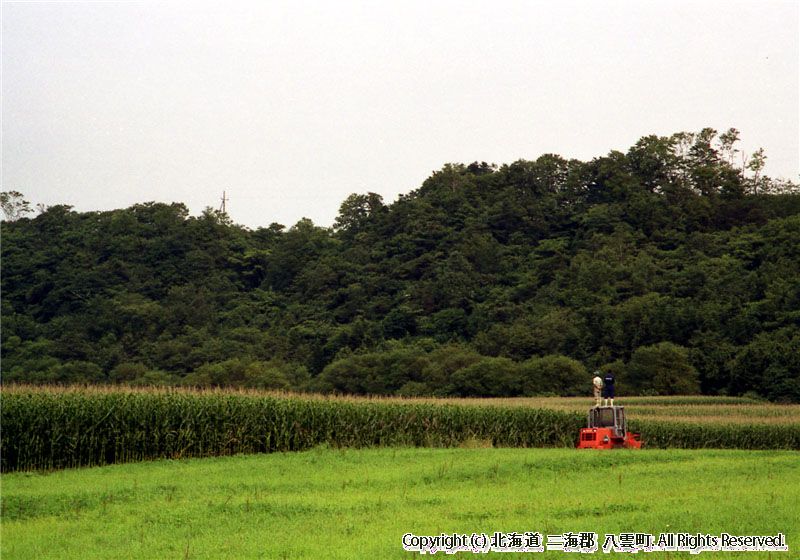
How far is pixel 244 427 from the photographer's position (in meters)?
21.7

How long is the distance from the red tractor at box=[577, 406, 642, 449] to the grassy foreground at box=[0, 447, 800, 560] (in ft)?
10.8

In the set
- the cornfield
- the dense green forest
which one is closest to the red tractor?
the cornfield

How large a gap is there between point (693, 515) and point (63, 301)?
250ft

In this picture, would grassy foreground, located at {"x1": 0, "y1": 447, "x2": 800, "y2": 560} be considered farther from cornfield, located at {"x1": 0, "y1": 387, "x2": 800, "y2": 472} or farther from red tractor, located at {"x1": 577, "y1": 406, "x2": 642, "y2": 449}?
red tractor, located at {"x1": 577, "y1": 406, "x2": 642, "y2": 449}

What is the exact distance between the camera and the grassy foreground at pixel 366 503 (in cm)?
1006

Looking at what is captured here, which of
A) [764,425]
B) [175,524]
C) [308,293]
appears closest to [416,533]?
[175,524]

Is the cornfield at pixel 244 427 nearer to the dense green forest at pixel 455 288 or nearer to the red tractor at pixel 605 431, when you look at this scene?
the red tractor at pixel 605 431

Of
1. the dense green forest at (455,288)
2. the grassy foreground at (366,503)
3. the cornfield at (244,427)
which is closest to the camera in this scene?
the grassy foreground at (366,503)

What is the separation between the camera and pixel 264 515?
11.8m

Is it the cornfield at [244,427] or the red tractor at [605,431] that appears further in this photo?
the red tractor at [605,431]

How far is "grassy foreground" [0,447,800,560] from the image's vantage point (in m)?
10.1

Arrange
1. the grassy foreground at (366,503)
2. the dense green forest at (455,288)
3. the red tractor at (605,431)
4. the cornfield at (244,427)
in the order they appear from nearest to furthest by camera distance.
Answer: the grassy foreground at (366,503)
the cornfield at (244,427)
the red tractor at (605,431)
the dense green forest at (455,288)

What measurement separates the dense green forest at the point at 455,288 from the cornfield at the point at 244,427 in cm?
2445

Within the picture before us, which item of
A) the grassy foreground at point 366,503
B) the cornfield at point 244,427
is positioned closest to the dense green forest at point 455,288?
the cornfield at point 244,427
